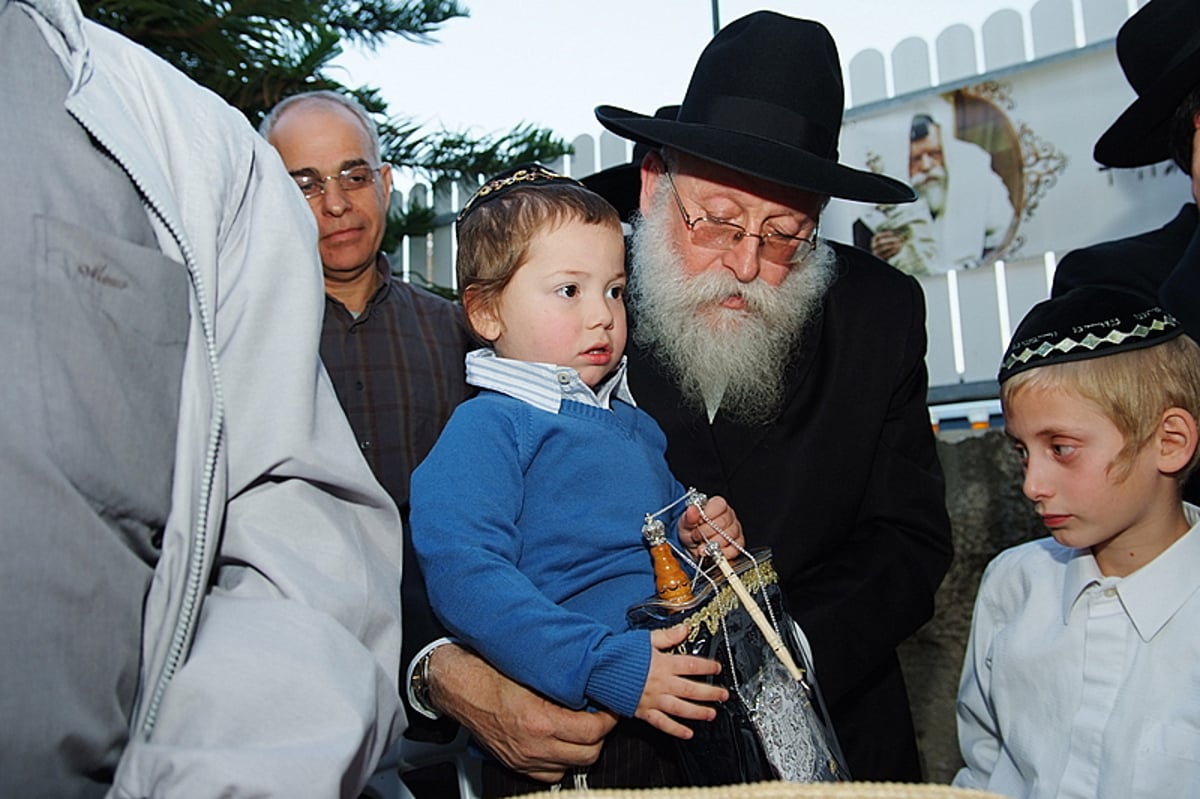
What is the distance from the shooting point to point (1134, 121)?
280 cm

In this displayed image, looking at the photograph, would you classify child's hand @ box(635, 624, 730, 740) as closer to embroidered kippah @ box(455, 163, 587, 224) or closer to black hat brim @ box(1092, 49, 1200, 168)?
embroidered kippah @ box(455, 163, 587, 224)

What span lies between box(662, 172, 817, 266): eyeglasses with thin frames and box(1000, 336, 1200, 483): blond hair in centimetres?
62

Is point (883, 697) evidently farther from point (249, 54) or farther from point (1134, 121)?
point (249, 54)

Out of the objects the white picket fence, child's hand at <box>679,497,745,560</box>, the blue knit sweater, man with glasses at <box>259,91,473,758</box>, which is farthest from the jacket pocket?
the white picket fence

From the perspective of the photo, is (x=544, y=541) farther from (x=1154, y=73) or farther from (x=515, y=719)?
(x=1154, y=73)

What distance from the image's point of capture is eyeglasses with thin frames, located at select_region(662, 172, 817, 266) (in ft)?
8.47

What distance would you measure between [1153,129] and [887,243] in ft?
9.35

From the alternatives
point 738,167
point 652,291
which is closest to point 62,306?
point 738,167

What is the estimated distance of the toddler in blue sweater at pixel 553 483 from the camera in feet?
5.46

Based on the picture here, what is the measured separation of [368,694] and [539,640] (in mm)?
531

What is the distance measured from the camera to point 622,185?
9.77 ft

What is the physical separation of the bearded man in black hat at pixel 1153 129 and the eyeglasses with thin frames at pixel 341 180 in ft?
7.19

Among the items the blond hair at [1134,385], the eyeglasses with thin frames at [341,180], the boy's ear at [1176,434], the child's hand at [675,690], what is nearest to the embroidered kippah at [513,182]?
the child's hand at [675,690]

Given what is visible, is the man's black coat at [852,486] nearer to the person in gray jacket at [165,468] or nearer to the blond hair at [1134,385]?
the blond hair at [1134,385]
